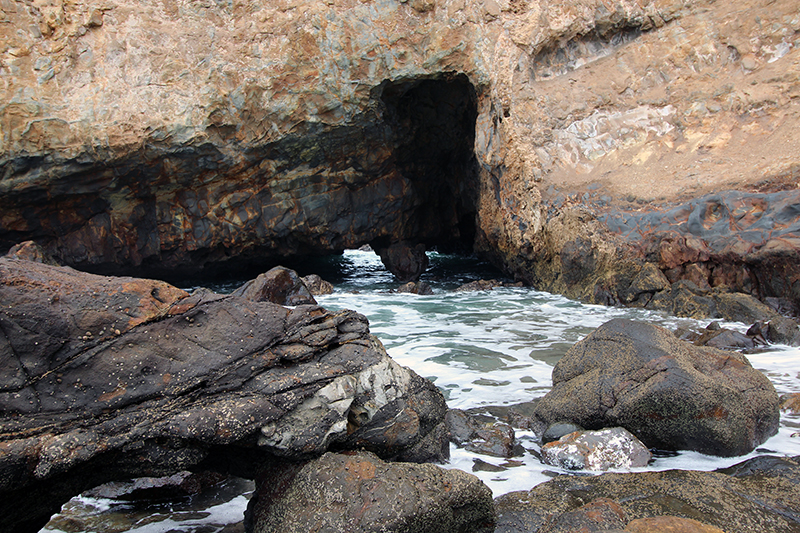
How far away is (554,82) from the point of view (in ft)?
33.7

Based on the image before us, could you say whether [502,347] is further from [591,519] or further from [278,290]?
[278,290]

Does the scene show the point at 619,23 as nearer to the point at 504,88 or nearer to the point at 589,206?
the point at 504,88

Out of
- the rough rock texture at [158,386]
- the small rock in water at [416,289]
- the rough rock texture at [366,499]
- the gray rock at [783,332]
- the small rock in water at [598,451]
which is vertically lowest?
the small rock in water at [416,289]

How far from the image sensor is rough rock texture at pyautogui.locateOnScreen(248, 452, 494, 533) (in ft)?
6.48

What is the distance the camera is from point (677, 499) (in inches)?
93.2

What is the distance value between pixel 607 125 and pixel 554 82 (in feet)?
4.84

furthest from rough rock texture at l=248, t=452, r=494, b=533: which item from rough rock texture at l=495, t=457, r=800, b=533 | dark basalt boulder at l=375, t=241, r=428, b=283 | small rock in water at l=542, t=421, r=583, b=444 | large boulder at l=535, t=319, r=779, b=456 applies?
dark basalt boulder at l=375, t=241, r=428, b=283

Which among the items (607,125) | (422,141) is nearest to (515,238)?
(607,125)

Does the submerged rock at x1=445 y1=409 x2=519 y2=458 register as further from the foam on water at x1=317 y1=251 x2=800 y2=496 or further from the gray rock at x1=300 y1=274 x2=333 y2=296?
the gray rock at x1=300 y1=274 x2=333 y2=296

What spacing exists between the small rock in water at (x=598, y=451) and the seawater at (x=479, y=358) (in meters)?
0.07

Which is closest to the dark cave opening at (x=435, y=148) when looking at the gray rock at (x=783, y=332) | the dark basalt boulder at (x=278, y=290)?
the dark basalt boulder at (x=278, y=290)

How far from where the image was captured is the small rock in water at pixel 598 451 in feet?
9.12

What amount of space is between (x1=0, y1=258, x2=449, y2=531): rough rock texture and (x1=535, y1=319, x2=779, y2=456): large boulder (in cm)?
138

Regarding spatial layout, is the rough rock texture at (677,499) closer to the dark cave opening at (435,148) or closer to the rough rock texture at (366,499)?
the rough rock texture at (366,499)
